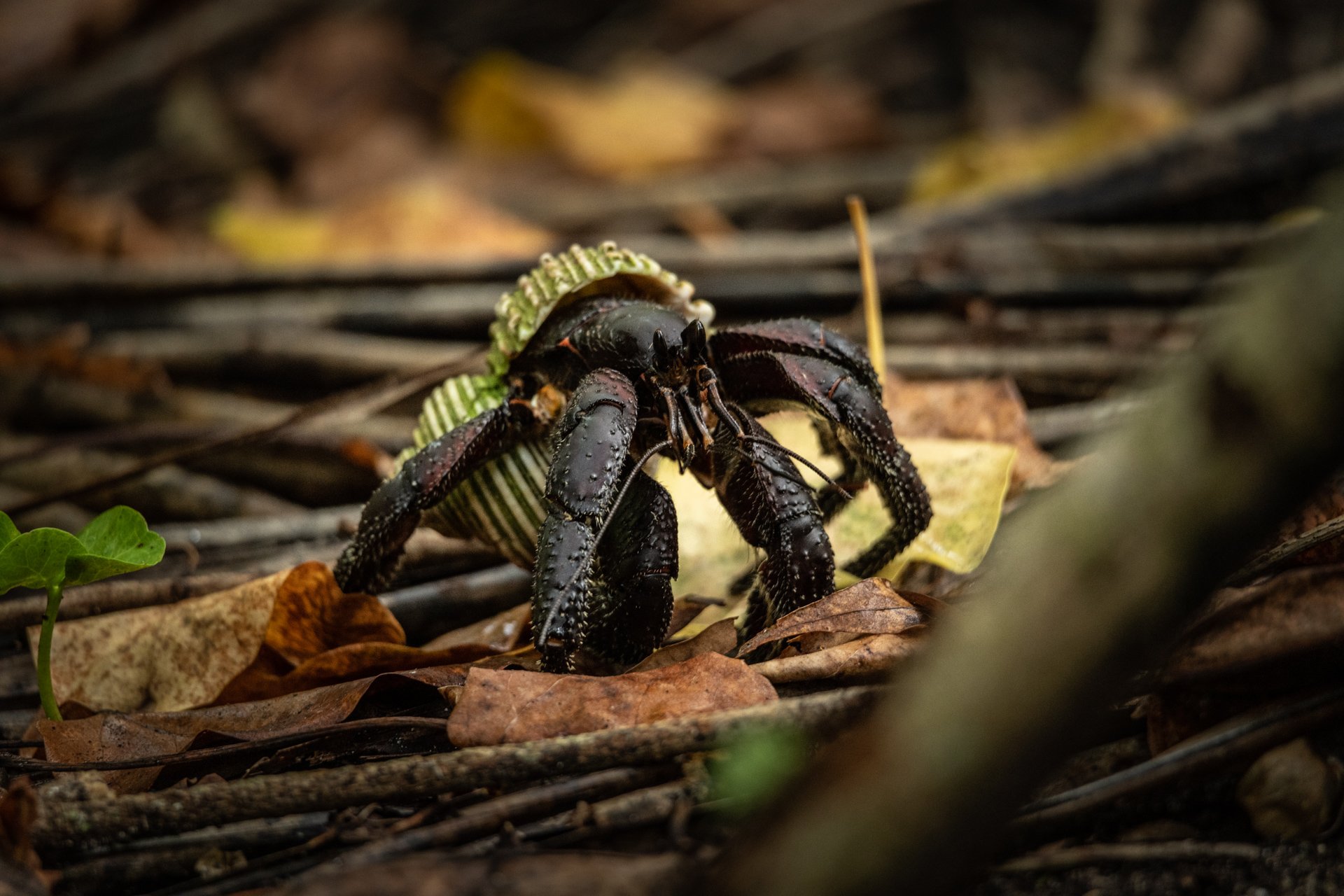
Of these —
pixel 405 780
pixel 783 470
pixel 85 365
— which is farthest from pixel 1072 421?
pixel 85 365

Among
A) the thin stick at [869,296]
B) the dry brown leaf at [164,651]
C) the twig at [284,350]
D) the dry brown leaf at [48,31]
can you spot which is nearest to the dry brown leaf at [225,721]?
the dry brown leaf at [164,651]

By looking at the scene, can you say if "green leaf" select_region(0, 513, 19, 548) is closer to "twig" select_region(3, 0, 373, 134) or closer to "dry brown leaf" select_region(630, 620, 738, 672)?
"dry brown leaf" select_region(630, 620, 738, 672)

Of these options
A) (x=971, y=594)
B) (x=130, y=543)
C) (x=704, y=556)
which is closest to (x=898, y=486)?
(x=971, y=594)

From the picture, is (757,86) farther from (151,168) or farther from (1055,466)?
(1055,466)

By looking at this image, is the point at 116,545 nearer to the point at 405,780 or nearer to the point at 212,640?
the point at 212,640

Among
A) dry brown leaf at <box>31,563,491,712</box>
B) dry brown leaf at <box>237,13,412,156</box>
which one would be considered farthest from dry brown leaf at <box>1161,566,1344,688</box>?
dry brown leaf at <box>237,13,412,156</box>

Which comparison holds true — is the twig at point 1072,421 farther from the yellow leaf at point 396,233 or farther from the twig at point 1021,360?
the yellow leaf at point 396,233

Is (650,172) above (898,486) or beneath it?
above
